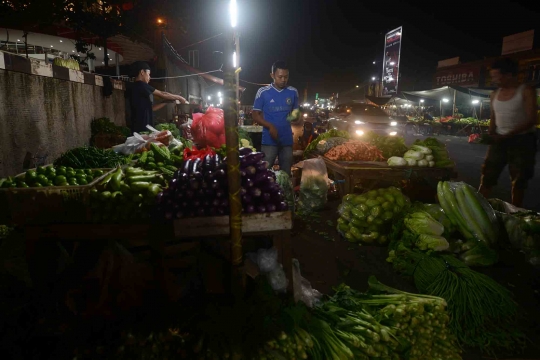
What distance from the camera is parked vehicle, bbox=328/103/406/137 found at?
1336 cm

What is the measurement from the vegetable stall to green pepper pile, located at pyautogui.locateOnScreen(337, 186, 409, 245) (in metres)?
1.26

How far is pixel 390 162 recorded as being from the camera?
19.7ft

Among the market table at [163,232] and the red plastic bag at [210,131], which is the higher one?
the red plastic bag at [210,131]

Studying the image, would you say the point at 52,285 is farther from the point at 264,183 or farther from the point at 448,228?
the point at 448,228

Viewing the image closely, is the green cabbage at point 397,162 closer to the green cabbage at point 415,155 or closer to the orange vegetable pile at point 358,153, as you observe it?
the green cabbage at point 415,155

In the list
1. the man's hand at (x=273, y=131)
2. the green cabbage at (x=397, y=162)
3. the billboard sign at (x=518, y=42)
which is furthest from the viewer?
the billboard sign at (x=518, y=42)

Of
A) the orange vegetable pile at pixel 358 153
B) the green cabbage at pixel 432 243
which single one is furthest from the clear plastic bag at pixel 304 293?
the orange vegetable pile at pixel 358 153

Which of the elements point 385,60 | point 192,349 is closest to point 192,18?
point 192,349

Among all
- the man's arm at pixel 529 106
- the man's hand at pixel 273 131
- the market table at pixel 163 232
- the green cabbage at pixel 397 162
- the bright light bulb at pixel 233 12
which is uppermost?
the bright light bulb at pixel 233 12

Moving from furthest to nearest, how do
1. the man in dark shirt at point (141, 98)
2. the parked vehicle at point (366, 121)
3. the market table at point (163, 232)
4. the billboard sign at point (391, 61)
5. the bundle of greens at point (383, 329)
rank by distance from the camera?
the billboard sign at point (391, 61) < the parked vehicle at point (366, 121) < the man in dark shirt at point (141, 98) < the market table at point (163, 232) < the bundle of greens at point (383, 329)

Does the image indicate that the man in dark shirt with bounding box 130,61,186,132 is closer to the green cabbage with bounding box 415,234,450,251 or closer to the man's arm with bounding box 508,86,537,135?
the green cabbage with bounding box 415,234,450,251

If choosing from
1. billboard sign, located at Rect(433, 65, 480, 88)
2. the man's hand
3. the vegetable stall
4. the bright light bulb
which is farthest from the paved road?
billboard sign, located at Rect(433, 65, 480, 88)

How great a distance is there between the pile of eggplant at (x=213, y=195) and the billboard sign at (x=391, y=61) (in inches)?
1839

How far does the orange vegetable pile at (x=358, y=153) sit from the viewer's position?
646cm
